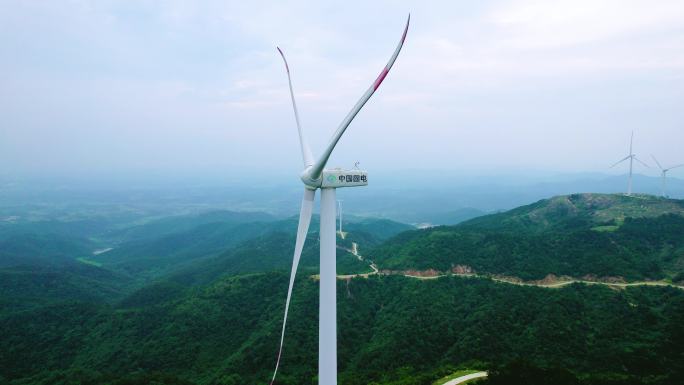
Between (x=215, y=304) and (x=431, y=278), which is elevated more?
(x=431, y=278)

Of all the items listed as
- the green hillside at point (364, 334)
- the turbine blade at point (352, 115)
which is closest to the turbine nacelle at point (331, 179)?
the turbine blade at point (352, 115)

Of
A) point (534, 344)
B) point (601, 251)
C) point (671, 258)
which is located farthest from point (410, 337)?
point (671, 258)

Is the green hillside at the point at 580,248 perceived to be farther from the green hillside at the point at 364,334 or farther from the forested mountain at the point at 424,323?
the green hillside at the point at 364,334

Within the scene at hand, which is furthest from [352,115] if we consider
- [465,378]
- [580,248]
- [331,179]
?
[580,248]

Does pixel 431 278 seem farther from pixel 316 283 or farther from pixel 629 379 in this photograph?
pixel 629 379

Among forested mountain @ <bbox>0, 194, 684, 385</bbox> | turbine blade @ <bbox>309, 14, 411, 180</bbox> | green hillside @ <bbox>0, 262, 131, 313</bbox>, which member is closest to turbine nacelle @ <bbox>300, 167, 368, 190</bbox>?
turbine blade @ <bbox>309, 14, 411, 180</bbox>

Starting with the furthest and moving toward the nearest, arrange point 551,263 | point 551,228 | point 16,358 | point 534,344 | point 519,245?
point 551,228 < point 519,245 < point 551,263 < point 16,358 < point 534,344
